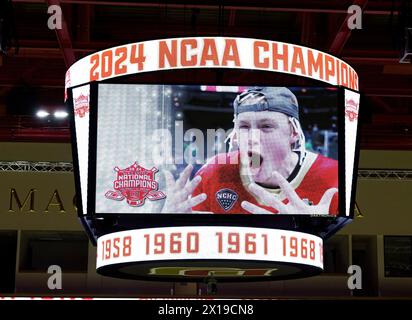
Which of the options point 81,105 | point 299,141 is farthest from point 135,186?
point 299,141

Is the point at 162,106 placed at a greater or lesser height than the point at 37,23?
lesser

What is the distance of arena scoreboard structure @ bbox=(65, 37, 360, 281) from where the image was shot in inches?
242

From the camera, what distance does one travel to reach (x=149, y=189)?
623 cm

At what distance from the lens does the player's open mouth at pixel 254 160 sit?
20.5ft

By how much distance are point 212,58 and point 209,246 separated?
54.4 inches

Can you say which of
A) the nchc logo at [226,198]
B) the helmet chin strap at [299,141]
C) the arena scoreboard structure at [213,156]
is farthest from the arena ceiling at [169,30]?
the nchc logo at [226,198]

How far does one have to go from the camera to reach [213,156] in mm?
6262

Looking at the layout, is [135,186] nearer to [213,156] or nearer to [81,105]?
[213,156]

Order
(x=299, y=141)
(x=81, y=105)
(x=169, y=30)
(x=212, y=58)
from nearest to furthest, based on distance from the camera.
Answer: (x=212, y=58)
(x=299, y=141)
(x=81, y=105)
(x=169, y=30)

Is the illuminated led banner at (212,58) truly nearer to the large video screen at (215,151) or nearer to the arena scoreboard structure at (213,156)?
the arena scoreboard structure at (213,156)

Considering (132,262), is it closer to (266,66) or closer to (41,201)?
(266,66)

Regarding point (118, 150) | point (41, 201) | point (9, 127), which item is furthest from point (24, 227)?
point (118, 150)

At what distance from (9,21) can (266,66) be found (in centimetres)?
249

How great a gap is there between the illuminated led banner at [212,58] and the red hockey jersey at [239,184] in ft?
2.19
